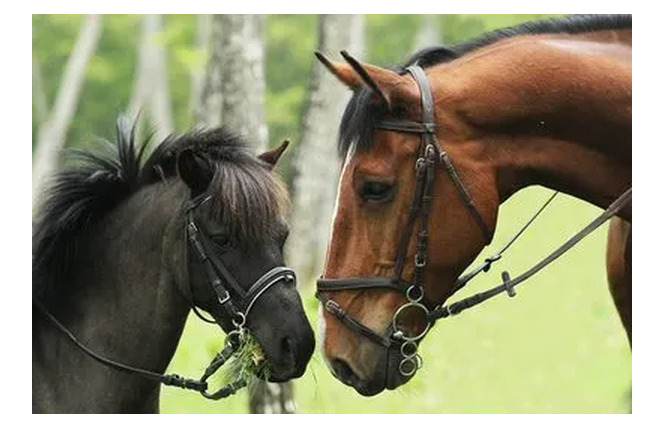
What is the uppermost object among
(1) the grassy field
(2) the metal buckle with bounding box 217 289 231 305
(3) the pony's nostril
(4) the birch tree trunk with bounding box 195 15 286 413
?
(4) the birch tree trunk with bounding box 195 15 286 413

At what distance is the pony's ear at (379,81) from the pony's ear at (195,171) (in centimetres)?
104

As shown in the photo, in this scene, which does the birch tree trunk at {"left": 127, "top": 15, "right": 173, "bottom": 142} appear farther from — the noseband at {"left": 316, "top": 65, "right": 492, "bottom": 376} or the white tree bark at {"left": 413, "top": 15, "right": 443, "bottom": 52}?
the noseband at {"left": 316, "top": 65, "right": 492, "bottom": 376}

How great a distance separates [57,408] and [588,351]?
7.80 metres

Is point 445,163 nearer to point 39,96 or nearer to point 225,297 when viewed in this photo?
point 225,297

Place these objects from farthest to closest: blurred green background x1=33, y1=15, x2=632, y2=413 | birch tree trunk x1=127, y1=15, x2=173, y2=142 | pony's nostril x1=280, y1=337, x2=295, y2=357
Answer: birch tree trunk x1=127, y1=15, x2=173, y2=142, blurred green background x1=33, y1=15, x2=632, y2=413, pony's nostril x1=280, y1=337, x2=295, y2=357

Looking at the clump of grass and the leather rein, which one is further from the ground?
the leather rein

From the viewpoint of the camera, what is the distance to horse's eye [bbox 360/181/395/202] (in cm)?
497

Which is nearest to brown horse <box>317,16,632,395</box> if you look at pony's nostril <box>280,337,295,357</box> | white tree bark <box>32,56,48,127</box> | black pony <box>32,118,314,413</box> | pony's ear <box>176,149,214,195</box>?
pony's nostril <box>280,337,295,357</box>

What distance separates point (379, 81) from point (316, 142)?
6663mm

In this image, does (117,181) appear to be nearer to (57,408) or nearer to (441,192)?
(57,408)

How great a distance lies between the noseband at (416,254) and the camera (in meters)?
4.95

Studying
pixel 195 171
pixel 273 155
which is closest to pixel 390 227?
pixel 195 171

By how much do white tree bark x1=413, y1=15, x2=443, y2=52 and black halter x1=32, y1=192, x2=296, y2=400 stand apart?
85.3 ft

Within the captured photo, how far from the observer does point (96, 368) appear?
5.92 m
